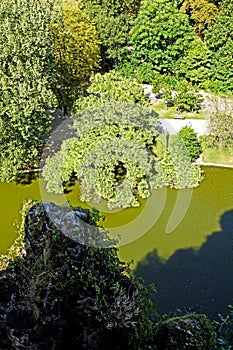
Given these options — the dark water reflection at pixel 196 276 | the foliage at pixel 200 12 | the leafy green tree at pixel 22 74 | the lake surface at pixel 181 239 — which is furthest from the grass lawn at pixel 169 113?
the dark water reflection at pixel 196 276

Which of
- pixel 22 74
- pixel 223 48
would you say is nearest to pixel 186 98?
pixel 223 48

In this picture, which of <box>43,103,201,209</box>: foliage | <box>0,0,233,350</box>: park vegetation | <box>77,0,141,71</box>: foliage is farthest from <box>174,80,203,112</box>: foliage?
<box>77,0,141,71</box>: foliage

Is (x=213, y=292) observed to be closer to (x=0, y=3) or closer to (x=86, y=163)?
(x=86, y=163)

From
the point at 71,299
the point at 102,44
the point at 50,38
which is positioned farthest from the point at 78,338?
the point at 102,44

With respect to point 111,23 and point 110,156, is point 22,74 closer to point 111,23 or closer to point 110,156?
point 110,156

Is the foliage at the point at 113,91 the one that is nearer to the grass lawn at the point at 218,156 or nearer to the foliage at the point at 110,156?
Answer: the foliage at the point at 110,156

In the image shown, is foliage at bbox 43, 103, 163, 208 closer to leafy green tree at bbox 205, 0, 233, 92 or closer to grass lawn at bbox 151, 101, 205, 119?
grass lawn at bbox 151, 101, 205, 119
